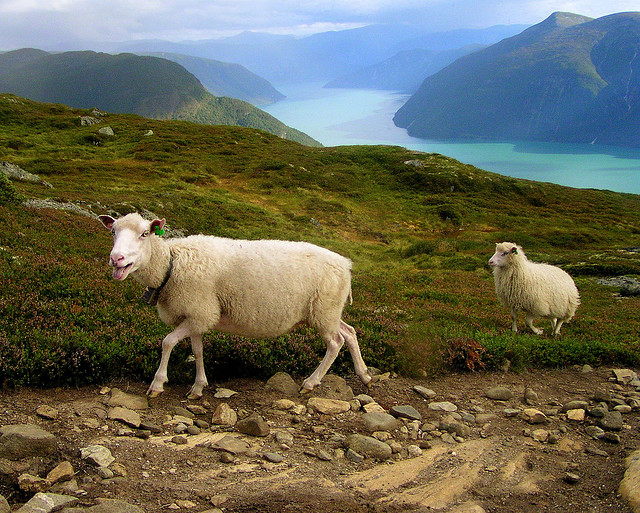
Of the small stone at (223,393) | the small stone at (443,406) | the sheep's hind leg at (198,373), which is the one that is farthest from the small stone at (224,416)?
the small stone at (443,406)

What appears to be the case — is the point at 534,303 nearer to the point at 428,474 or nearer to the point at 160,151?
the point at 428,474

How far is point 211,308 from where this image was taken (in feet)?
21.7

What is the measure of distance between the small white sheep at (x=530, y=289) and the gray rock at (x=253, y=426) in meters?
9.63

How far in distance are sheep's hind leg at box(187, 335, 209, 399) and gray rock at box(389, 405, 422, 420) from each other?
2883mm

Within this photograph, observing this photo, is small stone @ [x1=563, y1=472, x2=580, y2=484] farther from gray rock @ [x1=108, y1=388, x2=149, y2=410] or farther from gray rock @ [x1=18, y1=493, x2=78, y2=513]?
gray rock @ [x1=108, y1=388, x2=149, y2=410]

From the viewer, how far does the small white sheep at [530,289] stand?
13.5 metres

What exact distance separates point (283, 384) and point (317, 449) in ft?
5.93

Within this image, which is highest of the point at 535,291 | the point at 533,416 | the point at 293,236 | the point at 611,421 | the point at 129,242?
the point at 129,242

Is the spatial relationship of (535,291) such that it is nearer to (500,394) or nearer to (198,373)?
(500,394)

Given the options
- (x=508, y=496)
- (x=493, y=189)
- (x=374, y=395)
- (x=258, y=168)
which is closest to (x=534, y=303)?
(x=374, y=395)

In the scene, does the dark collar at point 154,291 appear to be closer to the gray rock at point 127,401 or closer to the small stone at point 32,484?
the gray rock at point 127,401

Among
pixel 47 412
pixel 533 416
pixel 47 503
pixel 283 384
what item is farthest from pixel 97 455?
pixel 533 416

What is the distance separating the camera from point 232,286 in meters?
6.73

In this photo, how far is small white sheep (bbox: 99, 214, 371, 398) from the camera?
255 inches
